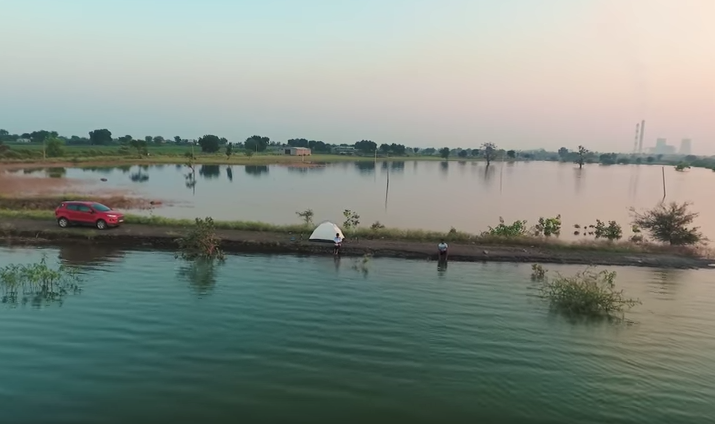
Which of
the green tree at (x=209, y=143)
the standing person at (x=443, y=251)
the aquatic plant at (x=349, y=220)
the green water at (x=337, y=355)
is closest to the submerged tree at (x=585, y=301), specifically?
the green water at (x=337, y=355)

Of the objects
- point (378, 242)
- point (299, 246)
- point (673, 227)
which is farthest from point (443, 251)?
point (673, 227)

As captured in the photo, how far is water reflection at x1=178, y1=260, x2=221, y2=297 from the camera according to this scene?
2188 centimetres

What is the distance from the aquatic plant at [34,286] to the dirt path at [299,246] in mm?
8716

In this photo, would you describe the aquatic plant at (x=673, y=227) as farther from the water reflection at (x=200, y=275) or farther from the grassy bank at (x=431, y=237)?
the water reflection at (x=200, y=275)

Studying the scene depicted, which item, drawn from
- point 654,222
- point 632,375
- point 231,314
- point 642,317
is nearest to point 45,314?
point 231,314

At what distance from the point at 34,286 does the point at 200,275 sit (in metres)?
6.94

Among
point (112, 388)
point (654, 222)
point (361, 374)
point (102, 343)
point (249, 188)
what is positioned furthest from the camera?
point (249, 188)

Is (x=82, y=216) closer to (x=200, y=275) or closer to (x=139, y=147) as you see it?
(x=200, y=275)

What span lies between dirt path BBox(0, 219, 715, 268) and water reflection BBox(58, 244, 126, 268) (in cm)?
105

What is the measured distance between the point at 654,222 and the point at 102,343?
1565 inches

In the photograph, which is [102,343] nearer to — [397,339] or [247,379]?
[247,379]

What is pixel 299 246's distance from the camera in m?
30.2

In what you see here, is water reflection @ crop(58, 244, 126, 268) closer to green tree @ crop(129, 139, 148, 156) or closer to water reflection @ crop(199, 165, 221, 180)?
water reflection @ crop(199, 165, 221, 180)

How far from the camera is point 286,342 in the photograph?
633 inches
